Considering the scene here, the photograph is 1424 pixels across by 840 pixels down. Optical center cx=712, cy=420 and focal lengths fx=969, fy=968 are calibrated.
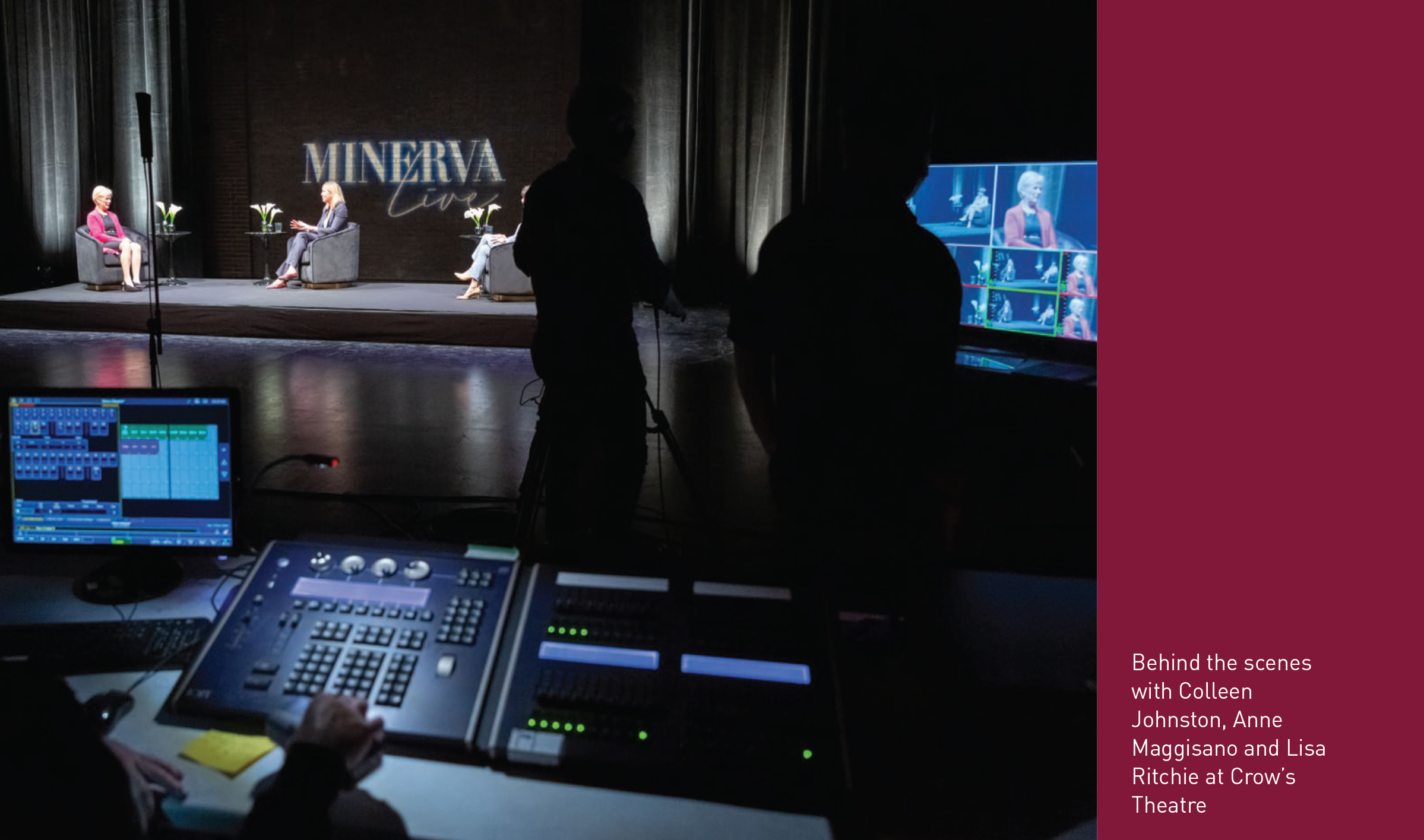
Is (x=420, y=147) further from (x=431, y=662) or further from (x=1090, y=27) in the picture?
(x=431, y=662)

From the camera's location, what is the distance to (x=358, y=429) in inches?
197

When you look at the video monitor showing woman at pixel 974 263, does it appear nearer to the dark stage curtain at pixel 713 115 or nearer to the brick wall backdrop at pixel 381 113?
the dark stage curtain at pixel 713 115

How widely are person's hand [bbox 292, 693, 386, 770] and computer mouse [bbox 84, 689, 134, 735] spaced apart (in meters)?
0.26

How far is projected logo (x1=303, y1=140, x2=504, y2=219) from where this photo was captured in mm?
10188

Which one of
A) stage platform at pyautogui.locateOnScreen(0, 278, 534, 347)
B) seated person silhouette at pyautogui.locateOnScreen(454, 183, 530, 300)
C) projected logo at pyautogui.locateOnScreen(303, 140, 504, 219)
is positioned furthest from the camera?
projected logo at pyautogui.locateOnScreen(303, 140, 504, 219)

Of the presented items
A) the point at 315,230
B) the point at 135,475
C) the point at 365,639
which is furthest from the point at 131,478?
the point at 315,230

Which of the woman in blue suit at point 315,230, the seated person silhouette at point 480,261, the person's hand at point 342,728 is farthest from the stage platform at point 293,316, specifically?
the person's hand at point 342,728

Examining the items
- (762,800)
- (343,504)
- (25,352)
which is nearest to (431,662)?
(762,800)

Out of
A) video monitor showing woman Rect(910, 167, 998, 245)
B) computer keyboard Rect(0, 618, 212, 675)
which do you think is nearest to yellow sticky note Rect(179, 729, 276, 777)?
computer keyboard Rect(0, 618, 212, 675)

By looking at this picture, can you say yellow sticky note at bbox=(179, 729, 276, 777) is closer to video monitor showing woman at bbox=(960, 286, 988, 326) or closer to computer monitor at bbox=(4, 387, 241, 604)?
computer monitor at bbox=(4, 387, 241, 604)

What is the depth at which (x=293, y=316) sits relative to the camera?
7.87 m

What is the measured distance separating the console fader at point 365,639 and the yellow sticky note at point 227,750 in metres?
0.02

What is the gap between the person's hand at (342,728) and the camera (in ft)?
3.58

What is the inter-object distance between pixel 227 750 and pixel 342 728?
17 cm
